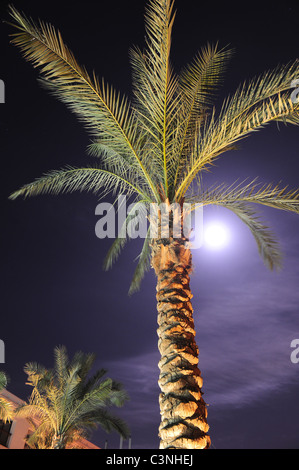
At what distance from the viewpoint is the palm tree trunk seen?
4.52 meters

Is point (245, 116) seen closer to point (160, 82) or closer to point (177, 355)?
point (160, 82)

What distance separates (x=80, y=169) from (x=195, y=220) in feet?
11.6

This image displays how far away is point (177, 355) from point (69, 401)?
1253 cm

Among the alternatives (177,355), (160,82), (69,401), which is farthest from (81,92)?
(69,401)

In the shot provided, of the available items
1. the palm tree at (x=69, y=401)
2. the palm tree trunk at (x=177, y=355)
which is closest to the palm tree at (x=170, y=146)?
the palm tree trunk at (x=177, y=355)

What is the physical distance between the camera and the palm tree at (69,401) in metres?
15.0

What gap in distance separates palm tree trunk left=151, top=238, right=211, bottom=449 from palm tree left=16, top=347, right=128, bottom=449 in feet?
34.8

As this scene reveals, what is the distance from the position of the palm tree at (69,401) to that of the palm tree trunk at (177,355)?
10.6 m

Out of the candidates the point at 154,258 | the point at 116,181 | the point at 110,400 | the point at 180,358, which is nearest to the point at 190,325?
the point at 180,358

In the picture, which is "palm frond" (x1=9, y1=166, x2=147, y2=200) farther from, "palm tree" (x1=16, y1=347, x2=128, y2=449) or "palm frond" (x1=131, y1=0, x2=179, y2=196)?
"palm tree" (x1=16, y1=347, x2=128, y2=449)

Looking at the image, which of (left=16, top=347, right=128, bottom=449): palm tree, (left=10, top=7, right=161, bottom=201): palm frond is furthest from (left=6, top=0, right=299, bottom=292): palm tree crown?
(left=16, top=347, right=128, bottom=449): palm tree

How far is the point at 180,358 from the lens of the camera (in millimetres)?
5121

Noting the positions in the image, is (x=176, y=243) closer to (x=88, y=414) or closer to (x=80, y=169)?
(x=80, y=169)

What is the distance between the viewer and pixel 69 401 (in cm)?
1545
